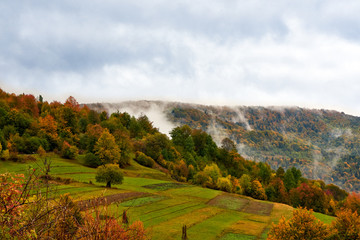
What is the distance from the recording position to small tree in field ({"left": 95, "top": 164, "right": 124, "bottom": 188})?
6400 cm

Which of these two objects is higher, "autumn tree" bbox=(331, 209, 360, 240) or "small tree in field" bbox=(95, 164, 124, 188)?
"autumn tree" bbox=(331, 209, 360, 240)

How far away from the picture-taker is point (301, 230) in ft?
106

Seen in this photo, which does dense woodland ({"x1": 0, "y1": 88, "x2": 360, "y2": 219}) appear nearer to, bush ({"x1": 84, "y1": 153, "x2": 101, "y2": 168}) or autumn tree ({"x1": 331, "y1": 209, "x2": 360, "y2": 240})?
bush ({"x1": 84, "y1": 153, "x2": 101, "y2": 168})

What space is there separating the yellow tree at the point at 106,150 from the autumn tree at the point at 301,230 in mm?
72972

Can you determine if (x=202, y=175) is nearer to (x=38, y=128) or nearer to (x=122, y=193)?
(x=122, y=193)

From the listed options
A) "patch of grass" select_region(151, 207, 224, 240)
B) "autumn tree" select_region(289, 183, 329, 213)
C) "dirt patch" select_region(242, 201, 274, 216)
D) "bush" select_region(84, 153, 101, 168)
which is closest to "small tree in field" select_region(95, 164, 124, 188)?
"patch of grass" select_region(151, 207, 224, 240)

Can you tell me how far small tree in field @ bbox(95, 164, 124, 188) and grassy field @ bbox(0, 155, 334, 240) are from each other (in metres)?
2.42

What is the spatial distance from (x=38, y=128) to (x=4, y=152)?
1106 inches

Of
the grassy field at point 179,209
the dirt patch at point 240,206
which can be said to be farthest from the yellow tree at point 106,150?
the dirt patch at point 240,206

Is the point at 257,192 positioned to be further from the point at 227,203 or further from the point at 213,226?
the point at 213,226

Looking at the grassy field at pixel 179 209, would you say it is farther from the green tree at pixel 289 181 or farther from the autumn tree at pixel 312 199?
the green tree at pixel 289 181

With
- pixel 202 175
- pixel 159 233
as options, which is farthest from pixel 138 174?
pixel 159 233

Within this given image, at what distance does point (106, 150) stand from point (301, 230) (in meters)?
76.7

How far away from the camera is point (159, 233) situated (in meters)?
38.2
